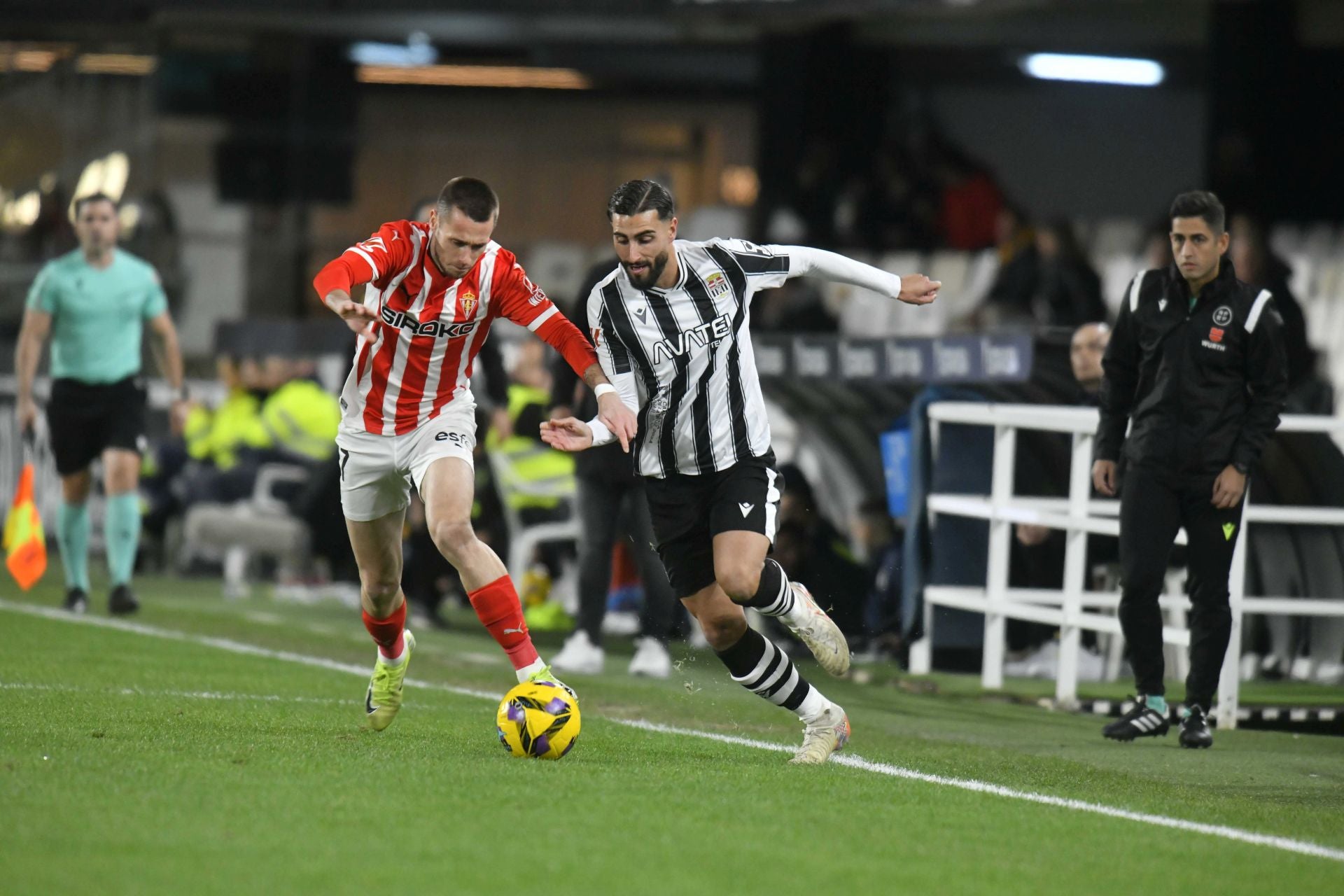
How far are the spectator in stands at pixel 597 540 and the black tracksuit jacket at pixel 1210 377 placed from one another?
9.09ft

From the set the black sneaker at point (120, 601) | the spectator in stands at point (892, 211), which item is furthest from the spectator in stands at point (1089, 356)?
the spectator in stands at point (892, 211)

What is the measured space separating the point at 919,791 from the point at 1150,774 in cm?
116

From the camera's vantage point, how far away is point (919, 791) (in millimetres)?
5738

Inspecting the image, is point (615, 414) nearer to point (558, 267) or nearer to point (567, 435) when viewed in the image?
point (567, 435)

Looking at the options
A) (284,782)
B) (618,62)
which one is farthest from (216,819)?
(618,62)

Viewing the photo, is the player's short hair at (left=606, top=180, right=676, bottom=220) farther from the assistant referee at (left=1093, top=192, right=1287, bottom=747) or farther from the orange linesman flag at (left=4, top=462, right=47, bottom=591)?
the orange linesman flag at (left=4, top=462, right=47, bottom=591)

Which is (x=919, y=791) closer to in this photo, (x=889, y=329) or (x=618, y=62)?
(x=889, y=329)

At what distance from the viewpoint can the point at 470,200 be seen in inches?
241

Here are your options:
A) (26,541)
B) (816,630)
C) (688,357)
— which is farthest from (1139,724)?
(26,541)

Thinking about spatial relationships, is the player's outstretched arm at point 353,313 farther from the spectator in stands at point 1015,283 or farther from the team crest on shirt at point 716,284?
the spectator in stands at point 1015,283

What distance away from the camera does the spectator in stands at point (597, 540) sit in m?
9.16

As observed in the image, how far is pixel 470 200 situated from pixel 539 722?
1677mm

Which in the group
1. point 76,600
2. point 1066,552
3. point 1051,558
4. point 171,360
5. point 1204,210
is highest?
point 1204,210

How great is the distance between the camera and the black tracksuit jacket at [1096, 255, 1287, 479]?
7105mm
